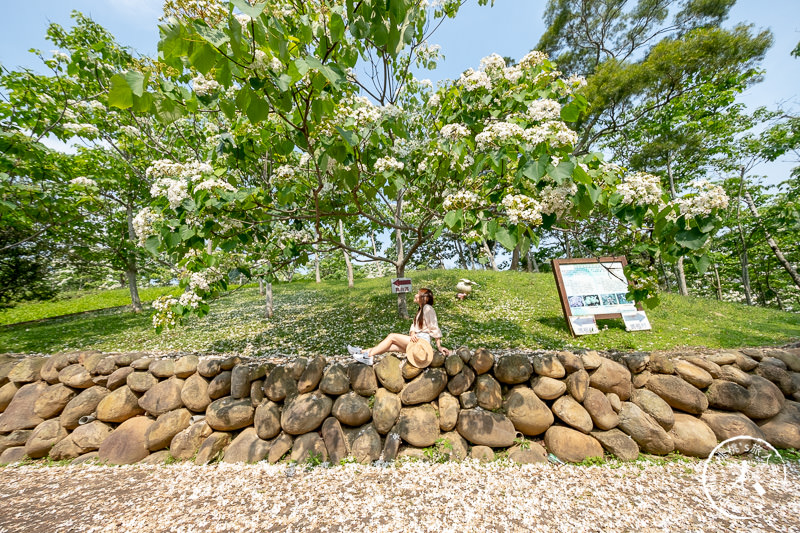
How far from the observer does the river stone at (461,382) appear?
14.0 ft

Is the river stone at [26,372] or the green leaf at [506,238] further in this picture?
the river stone at [26,372]

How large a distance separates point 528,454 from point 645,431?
5.35ft

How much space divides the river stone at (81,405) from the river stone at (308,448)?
3563 millimetres

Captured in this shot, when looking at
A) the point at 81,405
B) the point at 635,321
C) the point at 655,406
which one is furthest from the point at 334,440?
the point at 635,321

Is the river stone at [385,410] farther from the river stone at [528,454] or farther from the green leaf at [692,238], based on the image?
the green leaf at [692,238]

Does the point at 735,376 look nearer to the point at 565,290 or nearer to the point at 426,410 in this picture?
the point at 565,290

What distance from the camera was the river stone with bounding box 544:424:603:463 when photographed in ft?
12.2

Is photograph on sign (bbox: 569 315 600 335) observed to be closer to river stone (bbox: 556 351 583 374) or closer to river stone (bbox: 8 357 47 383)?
river stone (bbox: 556 351 583 374)

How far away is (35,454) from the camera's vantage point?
14.5ft

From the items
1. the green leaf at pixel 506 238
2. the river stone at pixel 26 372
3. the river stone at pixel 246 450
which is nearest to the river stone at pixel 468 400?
the green leaf at pixel 506 238

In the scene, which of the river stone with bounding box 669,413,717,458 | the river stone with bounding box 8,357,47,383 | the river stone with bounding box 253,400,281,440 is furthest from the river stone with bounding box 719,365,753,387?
the river stone with bounding box 8,357,47,383

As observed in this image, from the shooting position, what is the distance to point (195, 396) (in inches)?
174

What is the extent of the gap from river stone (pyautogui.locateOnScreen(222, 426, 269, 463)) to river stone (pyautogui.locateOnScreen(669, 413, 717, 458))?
18.7 feet

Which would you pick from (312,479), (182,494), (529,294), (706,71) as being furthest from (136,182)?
(706,71)
